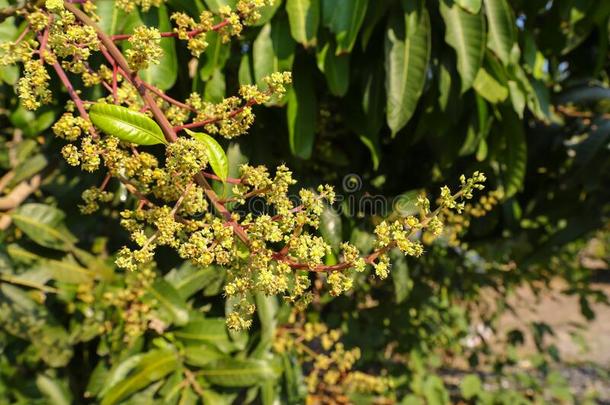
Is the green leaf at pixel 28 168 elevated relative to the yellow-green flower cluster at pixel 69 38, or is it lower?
elevated

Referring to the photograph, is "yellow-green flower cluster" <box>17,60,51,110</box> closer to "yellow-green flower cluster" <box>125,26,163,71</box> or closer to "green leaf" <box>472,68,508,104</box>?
"yellow-green flower cluster" <box>125,26,163,71</box>

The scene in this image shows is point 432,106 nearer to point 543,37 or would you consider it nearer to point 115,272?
point 543,37

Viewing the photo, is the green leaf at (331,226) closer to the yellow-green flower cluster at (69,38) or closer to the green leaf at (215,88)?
the green leaf at (215,88)

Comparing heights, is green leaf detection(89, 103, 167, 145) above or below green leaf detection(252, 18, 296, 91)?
below

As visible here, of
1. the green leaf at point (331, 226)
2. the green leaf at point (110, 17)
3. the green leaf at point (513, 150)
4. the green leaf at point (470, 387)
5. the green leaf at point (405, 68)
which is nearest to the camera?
the green leaf at point (110, 17)

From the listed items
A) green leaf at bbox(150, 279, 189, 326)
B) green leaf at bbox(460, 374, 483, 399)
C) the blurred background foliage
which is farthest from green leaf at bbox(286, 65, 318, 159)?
green leaf at bbox(460, 374, 483, 399)

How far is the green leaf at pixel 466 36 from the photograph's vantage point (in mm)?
1164

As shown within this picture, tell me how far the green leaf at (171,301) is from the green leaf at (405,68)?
2.17ft

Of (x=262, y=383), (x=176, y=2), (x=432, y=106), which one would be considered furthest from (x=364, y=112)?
(x=262, y=383)

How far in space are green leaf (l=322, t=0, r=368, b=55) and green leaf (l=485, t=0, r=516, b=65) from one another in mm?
309

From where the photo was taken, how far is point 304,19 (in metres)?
1.12

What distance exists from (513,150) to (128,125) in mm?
1031

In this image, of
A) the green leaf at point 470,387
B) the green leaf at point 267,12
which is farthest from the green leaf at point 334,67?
the green leaf at point 470,387

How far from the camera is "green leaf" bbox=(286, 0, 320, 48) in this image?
1.11 metres
